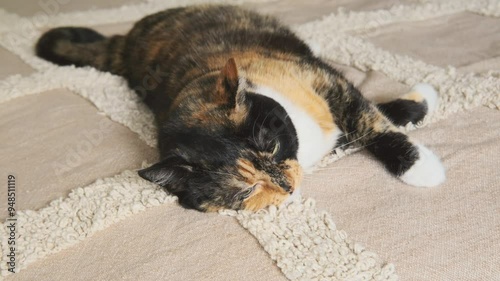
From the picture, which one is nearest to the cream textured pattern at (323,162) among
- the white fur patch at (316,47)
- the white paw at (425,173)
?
the white fur patch at (316,47)

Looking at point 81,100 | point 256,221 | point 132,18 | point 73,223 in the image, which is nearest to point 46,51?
point 81,100

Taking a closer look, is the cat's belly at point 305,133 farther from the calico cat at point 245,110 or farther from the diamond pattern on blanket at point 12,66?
the diamond pattern on blanket at point 12,66

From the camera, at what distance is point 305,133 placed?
115cm

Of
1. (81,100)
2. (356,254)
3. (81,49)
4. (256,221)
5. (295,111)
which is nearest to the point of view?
(356,254)

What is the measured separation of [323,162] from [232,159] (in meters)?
0.29

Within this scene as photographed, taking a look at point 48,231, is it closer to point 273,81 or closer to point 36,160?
point 36,160

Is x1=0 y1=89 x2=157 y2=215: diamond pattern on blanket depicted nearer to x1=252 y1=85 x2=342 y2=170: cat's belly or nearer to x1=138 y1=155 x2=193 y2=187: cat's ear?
x1=138 y1=155 x2=193 y2=187: cat's ear

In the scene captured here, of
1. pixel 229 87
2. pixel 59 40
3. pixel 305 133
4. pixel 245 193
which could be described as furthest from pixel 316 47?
pixel 59 40

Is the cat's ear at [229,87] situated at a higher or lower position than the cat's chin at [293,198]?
higher

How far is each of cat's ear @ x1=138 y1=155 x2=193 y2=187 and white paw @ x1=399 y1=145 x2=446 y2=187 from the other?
51cm

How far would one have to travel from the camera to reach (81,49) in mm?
1777

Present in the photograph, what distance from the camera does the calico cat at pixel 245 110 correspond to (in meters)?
0.99

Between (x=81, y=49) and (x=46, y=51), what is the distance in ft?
0.53

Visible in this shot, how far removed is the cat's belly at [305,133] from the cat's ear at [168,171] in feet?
0.95
